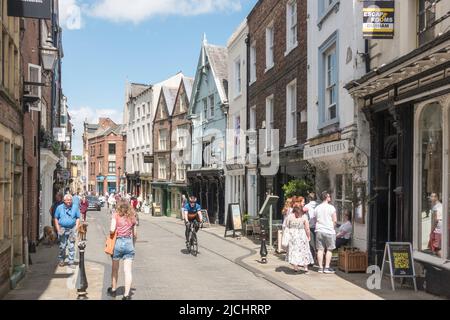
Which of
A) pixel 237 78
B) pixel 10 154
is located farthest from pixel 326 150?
pixel 237 78

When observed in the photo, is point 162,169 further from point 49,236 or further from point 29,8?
point 29,8

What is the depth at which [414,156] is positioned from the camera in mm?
10383

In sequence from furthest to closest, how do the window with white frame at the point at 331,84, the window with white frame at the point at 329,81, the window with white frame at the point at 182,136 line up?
1. the window with white frame at the point at 182,136
2. the window with white frame at the point at 331,84
3. the window with white frame at the point at 329,81

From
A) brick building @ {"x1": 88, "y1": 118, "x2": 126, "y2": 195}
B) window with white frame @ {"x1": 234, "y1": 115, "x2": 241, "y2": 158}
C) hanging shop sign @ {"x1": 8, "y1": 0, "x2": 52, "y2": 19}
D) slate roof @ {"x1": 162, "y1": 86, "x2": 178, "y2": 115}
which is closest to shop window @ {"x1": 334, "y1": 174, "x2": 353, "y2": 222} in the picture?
hanging shop sign @ {"x1": 8, "y1": 0, "x2": 52, "y2": 19}

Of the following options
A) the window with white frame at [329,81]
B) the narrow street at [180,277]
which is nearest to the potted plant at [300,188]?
the window with white frame at [329,81]

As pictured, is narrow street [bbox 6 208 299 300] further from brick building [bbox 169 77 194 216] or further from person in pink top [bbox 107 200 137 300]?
brick building [bbox 169 77 194 216]

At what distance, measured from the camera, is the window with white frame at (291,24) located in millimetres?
18961

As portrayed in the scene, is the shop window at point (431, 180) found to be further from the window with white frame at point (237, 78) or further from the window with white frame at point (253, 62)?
the window with white frame at point (237, 78)

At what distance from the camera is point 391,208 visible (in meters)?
12.0

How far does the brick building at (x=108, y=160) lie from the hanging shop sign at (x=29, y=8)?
58671 millimetres

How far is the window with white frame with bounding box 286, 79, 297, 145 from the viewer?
1886cm

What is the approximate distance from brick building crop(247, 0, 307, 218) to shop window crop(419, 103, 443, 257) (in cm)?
A: 685

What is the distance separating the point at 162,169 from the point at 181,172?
5.18 metres

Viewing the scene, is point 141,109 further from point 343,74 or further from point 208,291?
point 208,291
